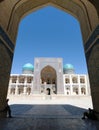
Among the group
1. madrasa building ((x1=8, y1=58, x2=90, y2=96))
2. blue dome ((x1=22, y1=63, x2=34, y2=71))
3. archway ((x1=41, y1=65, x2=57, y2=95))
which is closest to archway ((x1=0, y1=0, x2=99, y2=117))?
madrasa building ((x1=8, y1=58, x2=90, y2=96))

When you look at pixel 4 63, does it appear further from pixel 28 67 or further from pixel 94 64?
pixel 28 67

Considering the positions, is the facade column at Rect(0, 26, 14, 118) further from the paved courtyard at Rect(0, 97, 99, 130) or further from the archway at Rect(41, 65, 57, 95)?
the archway at Rect(41, 65, 57, 95)

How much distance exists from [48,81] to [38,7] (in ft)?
100

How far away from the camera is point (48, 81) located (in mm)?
35906

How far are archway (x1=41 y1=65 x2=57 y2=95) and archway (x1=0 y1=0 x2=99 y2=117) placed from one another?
1058 inches

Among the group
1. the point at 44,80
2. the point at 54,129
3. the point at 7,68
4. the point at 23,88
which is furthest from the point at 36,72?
the point at 54,129

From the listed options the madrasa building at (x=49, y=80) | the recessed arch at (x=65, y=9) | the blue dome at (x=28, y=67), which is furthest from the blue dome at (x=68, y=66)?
the recessed arch at (x=65, y=9)

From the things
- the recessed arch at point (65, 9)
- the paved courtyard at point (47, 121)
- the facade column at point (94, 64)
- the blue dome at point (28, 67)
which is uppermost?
the blue dome at point (28, 67)

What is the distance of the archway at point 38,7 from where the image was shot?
170 inches

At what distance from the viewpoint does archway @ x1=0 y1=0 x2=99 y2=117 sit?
4.32m

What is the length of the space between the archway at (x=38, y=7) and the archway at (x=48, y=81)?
26875mm

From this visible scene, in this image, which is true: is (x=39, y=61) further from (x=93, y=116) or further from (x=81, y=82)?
(x=93, y=116)

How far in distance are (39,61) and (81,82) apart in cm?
2008

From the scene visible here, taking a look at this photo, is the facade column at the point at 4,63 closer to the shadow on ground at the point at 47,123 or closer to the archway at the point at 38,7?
the archway at the point at 38,7
